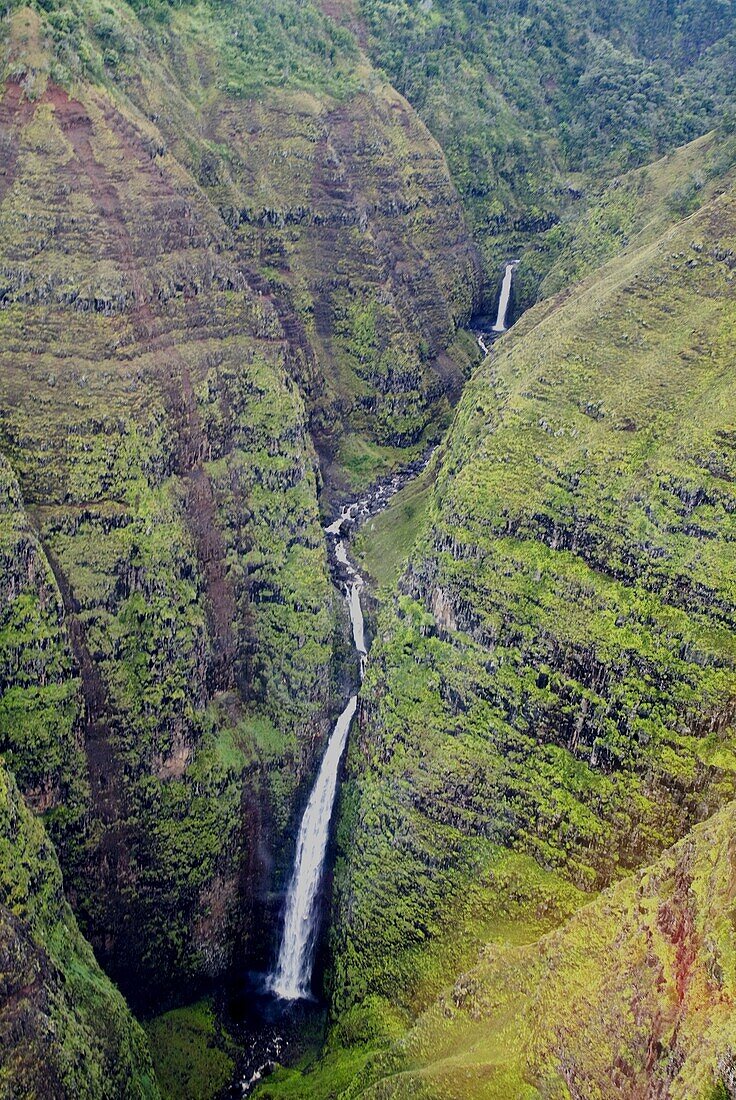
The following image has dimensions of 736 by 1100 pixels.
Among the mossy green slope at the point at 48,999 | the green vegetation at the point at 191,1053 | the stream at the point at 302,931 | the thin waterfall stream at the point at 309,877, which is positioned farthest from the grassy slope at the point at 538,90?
the mossy green slope at the point at 48,999

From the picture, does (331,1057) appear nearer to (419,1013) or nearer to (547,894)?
(419,1013)

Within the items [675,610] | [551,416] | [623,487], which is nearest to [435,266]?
[551,416]

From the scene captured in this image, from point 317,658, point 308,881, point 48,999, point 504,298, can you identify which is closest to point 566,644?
point 317,658

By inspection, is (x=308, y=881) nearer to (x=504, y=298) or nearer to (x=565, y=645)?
(x=565, y=645)

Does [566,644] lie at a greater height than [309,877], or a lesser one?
greater

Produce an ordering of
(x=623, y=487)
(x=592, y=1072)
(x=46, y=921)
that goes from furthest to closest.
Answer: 1. (x=623, y=487)
2. (x=46, y=921)
3. (x=592, y=1072)
